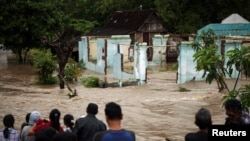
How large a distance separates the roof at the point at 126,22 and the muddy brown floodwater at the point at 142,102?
1164 centimetres

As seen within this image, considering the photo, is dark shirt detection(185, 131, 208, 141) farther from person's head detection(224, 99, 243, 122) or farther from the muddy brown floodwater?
the muddy brown floodwater

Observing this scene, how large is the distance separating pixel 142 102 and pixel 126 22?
73.5 feet

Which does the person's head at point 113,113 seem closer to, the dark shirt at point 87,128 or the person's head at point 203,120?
the person's head at point 203,120

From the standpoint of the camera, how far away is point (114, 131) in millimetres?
4715

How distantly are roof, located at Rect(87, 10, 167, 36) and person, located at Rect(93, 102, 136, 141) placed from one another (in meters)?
32.5

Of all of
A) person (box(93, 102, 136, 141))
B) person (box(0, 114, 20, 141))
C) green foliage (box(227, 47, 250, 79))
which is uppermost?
green foliage (box(227, 47, 250, 79))

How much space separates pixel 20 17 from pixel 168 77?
418 inches

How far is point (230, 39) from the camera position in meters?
23.5

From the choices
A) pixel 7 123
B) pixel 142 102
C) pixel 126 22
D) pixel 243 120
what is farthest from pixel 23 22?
pixel 126 22

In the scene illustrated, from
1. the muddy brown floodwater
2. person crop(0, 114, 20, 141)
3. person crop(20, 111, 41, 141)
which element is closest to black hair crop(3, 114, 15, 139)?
person crop(0, 114, 20, 141)

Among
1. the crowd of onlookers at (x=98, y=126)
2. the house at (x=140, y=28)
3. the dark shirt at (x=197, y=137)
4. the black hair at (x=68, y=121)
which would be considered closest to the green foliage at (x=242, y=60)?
the crowd of onlookers at (x=98, y=126)

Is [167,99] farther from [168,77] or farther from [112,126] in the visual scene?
[112,126]

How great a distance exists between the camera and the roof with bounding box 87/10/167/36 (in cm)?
3795

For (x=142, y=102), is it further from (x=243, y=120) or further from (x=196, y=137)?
(x=196, y=137)
